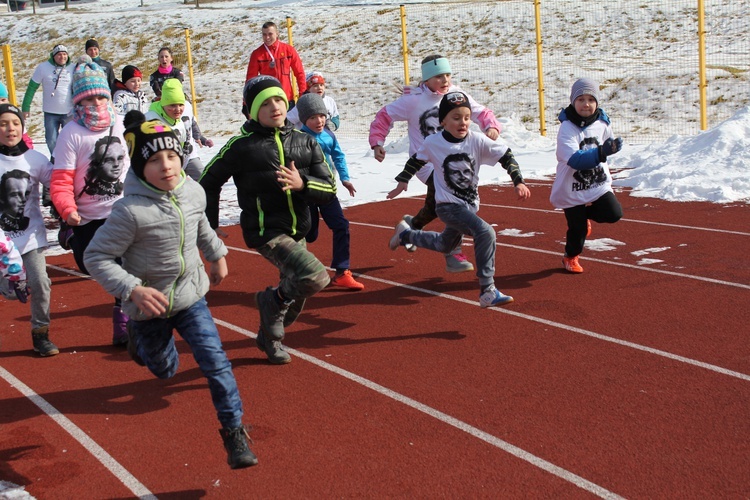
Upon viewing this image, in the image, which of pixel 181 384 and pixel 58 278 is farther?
pixel 58 278

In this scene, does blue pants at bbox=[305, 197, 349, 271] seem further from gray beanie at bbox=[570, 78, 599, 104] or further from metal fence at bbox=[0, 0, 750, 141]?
metal fence at bbox=[0, 0, 750, 141]

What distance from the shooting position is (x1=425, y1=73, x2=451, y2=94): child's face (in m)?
7.57

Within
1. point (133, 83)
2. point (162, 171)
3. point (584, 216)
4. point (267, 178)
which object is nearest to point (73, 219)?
point (267, 178)

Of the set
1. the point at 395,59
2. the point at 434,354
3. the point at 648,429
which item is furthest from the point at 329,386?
the point at 395,59

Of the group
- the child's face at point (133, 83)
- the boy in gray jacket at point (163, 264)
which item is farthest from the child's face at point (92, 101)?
the child's face at point (133, 83)

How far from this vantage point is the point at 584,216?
7.59 m

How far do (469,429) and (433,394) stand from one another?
21.4 inches

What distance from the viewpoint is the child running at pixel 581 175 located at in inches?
289

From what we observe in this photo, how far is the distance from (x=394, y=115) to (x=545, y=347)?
3204 mm

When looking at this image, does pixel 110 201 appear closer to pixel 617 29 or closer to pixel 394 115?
pixel 394 115

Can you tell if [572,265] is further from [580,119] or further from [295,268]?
[295,268]

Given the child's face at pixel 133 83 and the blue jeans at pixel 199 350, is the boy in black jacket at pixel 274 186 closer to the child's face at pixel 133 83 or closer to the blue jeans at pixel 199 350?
the blue jeans at pixel 199 350

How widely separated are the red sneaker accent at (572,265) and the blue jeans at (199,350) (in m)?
4.20

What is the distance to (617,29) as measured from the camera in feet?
98.2
